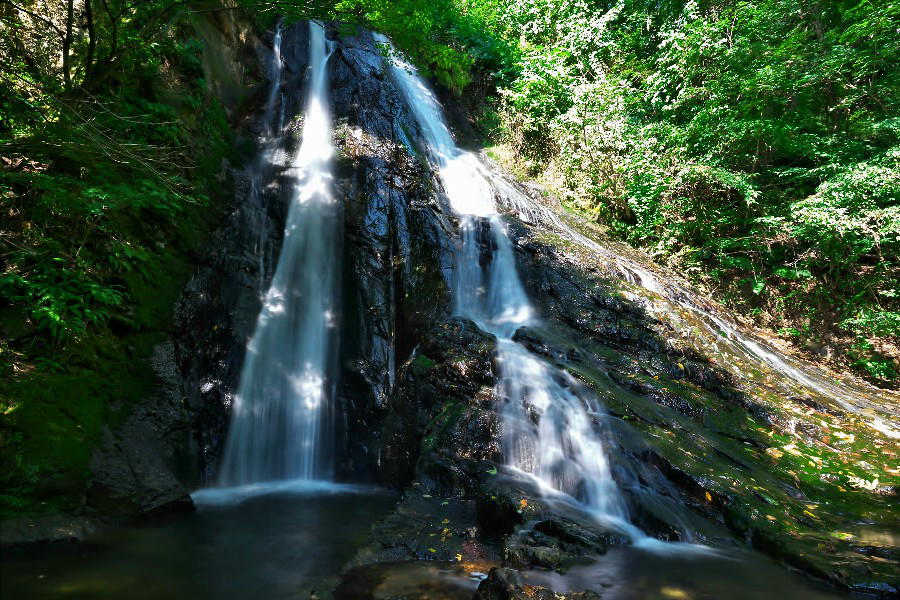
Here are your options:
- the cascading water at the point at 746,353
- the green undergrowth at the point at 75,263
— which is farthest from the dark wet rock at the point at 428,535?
the cascading water at the point at 746,353

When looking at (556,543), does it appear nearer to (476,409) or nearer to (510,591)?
(510,591)

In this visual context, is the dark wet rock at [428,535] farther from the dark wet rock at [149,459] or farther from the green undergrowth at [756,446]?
the dark wet rock at [149,459]

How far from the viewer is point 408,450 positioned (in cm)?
593

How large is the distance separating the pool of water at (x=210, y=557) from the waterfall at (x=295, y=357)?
105cm

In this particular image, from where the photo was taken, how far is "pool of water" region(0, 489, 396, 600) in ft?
10.6

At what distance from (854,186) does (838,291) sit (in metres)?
2.57

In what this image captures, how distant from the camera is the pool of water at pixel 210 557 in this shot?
3.22m

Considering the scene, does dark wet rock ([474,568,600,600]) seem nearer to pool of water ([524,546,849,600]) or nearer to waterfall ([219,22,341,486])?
pool of water ([524,546,849,600])

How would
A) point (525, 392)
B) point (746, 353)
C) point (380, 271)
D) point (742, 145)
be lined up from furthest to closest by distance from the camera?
1. point (742, 145)
2. point (380, 271)
3. point (746, 353)
4. point (525, 392)

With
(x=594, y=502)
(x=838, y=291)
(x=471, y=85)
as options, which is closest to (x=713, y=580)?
(x=594, y=502)

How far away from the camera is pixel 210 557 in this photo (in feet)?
13.1

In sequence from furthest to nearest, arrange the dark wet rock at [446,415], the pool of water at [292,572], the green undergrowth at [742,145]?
the green undergrowth at [742,145] < the dark wet rock at [446,415] < the pool of water at [292,572]

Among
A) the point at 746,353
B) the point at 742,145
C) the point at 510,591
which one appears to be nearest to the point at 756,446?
the point at 746,353

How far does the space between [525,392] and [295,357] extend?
13.0 ft
